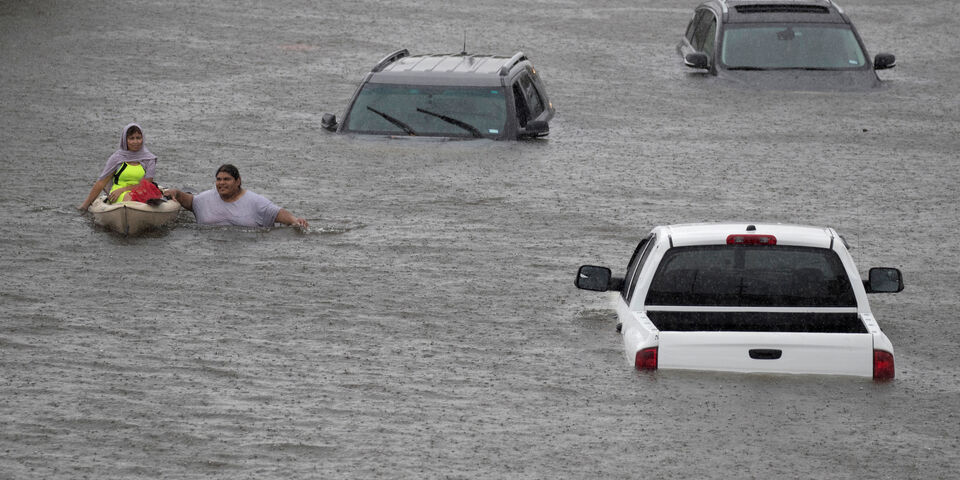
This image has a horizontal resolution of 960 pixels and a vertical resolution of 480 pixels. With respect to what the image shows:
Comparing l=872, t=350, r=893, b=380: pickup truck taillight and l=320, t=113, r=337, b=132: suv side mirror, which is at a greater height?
→ l=872, t=350, r=893, b=380: pickup truck taillight

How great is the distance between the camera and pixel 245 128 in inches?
912

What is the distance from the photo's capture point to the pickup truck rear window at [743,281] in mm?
10969

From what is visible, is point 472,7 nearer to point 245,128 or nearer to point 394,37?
point 394,37

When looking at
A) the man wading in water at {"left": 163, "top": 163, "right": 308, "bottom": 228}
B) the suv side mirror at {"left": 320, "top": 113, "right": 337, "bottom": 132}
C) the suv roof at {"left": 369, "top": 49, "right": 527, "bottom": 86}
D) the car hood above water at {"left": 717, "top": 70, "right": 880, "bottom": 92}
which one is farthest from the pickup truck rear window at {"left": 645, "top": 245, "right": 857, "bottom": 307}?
the car hood above water at {"left": 717, "top": 70, "right": 880, "bottom": 92}

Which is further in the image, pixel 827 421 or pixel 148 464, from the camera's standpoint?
pixel 827 421

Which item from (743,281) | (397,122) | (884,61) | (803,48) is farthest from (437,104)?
(743,281)

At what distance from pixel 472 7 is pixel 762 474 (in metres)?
27.8

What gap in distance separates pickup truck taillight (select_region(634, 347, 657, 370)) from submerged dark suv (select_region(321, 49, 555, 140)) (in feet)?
31.3

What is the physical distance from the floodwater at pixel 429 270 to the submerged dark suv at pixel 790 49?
0.56 metres

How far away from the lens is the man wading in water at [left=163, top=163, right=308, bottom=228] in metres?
17.2

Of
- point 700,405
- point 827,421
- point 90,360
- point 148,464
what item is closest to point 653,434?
point 700,405

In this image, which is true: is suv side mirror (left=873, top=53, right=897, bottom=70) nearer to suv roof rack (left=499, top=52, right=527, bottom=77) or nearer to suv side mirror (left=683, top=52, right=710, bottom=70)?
suv side mirror (left=683, top=52, right=710, bottom=70)

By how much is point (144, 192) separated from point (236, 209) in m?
0.93

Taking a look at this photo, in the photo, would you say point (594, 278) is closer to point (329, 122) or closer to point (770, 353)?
point (770, 353)
